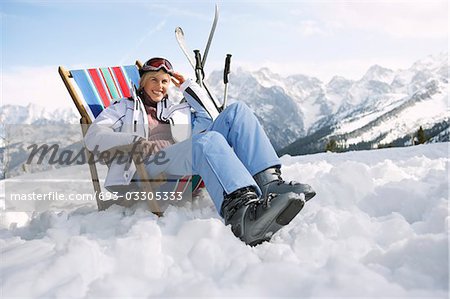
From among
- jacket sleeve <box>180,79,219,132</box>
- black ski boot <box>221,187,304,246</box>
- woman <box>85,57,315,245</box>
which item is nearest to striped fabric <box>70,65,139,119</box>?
woman <box>85,57,315,245</box>

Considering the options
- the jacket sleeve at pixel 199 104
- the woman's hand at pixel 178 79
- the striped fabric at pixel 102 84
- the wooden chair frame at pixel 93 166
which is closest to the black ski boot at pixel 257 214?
the wooden chair frame at pixel 93 166

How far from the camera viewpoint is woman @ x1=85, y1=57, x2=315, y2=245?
7.94 ft

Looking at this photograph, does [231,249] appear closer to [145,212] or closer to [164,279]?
[164,279]

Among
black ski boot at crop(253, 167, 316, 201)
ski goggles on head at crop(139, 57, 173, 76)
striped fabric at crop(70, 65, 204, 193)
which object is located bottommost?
black ski boot at crop(253, 167, 316, 201)

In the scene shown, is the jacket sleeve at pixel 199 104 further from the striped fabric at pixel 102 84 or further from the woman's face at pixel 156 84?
the striped fabric at pixel 102 84

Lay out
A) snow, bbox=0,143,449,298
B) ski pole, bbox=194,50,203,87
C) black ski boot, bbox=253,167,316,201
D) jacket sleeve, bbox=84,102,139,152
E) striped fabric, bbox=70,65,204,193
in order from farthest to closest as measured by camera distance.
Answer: ski pole, bbox=194,50,203,87, striped fabric, bbox=70,65,204,193, jacket sleeve, bbox=84,102,139,152, black ski boot, bbox=253,167,316,201, snow, bbox=0,143,449,298

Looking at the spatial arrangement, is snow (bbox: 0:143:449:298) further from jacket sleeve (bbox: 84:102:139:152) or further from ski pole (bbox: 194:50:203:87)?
ski pole (bbox: 194:50:203:87)

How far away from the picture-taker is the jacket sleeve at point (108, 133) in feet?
10.4

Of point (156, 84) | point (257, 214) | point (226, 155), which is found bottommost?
point (257, 214)

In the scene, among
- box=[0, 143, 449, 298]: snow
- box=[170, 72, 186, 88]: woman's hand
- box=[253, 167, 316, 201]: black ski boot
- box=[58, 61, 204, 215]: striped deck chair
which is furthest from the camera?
box=[170, 72, 186, 88]: woman's hand

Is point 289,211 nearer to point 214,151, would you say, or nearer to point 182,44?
point 214,151

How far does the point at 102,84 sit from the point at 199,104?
127 cm

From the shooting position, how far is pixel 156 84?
3896 millimetres

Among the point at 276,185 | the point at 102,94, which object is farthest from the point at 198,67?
the point at 276,185
